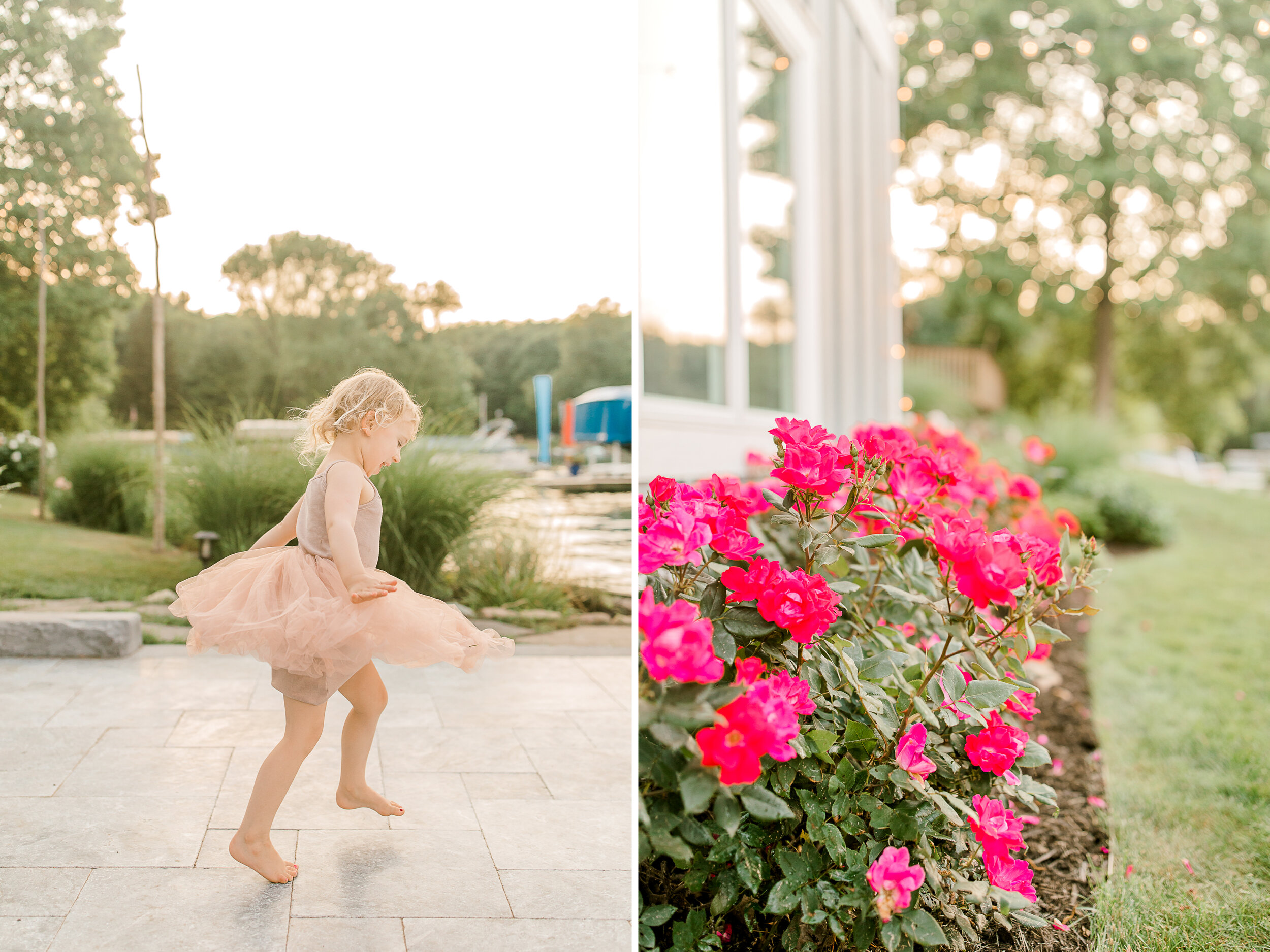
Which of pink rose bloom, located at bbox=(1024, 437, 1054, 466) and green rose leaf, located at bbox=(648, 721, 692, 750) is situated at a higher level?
pink rose bloom, located at bbox=(1024, 437, 1054, 466)

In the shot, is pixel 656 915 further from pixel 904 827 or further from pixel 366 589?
pixel 366 589

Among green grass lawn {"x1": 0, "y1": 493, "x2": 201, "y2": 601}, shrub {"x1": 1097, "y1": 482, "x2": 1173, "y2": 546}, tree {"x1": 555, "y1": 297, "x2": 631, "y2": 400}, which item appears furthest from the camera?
shrub {"x1": 1097, "y1": 482, "x2": 1173, "y2": 546}

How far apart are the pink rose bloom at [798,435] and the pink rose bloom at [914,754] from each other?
0.46 meters

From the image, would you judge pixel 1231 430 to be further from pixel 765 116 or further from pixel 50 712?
pixel 50 712

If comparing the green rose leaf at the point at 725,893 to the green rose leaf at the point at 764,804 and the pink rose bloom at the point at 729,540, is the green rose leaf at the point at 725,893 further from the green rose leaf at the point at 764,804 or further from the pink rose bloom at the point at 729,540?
the pink rose bloom at the point at 729,540

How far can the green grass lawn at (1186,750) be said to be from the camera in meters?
1.70

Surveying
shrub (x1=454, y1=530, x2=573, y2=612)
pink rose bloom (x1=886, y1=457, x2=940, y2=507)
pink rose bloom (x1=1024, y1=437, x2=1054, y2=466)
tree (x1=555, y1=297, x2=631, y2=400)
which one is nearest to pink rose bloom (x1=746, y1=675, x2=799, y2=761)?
pink rose bloom (x1=886, y1=457, x2=940, y2=507)

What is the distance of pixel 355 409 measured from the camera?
1.49 m

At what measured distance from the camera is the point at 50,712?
64.4 inches

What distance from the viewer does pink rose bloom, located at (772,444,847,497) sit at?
1.37 m

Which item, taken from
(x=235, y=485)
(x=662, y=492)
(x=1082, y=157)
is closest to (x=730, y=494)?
(x=662, y=492)

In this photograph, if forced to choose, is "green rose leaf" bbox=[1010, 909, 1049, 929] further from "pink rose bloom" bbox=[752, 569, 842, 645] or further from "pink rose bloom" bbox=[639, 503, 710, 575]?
"pink rose bloom" bbox=[639, 503, 710, 575]

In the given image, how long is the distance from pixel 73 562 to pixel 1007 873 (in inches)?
79.5

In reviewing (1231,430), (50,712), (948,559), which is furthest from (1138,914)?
(1231,430)
